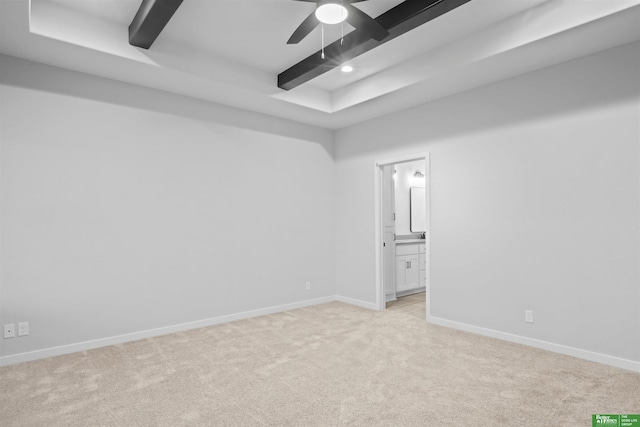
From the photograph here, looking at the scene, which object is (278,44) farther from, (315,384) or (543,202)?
(315,384)

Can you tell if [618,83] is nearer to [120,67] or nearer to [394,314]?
[394,314]

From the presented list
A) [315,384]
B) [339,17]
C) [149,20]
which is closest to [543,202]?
[339,17]

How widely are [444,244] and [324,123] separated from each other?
2543mm

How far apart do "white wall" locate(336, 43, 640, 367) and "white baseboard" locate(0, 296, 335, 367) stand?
7.02ft

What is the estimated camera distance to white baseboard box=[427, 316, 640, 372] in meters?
3.01

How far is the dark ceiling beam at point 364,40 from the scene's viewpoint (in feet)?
9.09

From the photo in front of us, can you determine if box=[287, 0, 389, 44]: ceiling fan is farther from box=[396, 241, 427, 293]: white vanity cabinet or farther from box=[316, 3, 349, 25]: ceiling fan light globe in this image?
box=[396, 241, 427, 293]: white vanity cabinet

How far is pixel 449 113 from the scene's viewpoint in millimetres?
4309

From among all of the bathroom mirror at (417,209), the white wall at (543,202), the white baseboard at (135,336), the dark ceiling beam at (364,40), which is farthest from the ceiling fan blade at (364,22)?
the bathroom mirror at (417,209)

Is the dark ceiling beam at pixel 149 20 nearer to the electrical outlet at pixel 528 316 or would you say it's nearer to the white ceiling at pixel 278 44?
the white ceiling at pixel 278 44

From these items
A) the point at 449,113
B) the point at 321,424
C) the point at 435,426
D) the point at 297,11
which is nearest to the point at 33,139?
the point at 297,11

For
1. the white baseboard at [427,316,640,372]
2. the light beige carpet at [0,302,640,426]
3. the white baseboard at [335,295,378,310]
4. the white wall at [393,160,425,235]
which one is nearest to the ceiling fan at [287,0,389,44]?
the light beige carpet at [0,302,640,426]

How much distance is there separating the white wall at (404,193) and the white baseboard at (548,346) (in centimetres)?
227

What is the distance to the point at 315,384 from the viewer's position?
108 inches
